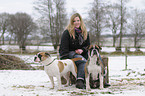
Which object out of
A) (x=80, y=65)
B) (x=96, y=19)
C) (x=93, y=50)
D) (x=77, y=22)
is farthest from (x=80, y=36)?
(x=96, y=19)

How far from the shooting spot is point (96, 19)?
27359 millimetres

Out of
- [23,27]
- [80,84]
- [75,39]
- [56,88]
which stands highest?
[23,27]

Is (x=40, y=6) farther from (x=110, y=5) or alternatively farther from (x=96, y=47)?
(x=96, y=47)

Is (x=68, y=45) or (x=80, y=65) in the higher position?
(x=68, y=45)

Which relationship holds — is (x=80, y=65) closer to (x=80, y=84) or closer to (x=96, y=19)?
(x=80, y=84)

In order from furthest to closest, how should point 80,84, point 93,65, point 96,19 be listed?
point 96,19
point 80,84
point 93,65

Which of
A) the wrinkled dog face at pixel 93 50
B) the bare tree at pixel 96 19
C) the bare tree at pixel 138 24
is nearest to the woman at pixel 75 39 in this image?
the wrinkled dog face at pixel 93 50

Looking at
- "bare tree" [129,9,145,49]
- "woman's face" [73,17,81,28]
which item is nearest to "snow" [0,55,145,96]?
"woman's face" [73,17,81,28]

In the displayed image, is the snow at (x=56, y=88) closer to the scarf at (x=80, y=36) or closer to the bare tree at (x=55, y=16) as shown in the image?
the scarf at (x=80, y=36)

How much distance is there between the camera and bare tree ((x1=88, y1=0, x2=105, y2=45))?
27281 millimetres

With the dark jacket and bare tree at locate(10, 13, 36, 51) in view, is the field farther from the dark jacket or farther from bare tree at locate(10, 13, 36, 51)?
bare tree at locate(10, 13, 36, 51)

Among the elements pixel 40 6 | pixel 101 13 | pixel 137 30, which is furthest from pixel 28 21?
pixel 137 30

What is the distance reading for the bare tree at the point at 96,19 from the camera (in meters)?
27.3

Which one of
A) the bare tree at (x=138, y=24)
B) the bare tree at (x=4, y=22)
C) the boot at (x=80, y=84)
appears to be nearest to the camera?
the boot at (x=80, y=84)
